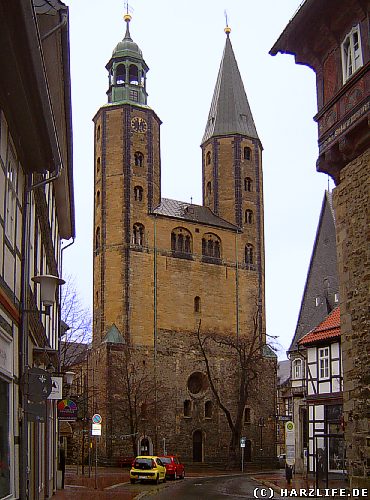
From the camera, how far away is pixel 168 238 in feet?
235

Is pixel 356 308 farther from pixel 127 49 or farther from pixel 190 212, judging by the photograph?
pixel 127 49

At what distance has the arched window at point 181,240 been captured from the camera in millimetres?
72250

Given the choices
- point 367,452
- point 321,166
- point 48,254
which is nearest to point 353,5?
point 321,166

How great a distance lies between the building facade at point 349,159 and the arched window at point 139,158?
5391 centimetres

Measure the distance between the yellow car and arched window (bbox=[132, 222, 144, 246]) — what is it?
31.7m

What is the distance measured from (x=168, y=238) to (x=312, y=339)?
117 feet

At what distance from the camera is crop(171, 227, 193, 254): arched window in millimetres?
72250

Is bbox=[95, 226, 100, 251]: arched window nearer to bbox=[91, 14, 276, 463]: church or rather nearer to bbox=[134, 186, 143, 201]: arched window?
bbox=[91, 14, 276, 463]: church

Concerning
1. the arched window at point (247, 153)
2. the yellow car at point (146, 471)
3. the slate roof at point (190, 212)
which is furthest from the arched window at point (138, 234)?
the yellow car at point (146, 471)

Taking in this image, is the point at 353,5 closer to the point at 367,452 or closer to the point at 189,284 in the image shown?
the point at 367,452

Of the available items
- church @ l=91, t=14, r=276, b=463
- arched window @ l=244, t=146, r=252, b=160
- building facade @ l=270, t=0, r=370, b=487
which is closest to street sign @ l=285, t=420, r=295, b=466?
building facade @ l=270, t=0, r=370, b=487

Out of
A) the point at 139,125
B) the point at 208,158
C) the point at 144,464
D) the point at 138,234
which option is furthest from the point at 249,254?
the point at 144,464

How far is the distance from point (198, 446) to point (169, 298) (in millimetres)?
12864

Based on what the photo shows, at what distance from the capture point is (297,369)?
158 ft
